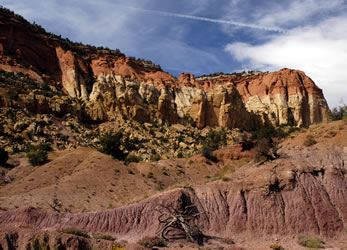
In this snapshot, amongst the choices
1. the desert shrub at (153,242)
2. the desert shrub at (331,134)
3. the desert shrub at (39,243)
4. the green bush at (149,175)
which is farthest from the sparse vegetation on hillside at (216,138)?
the desert shrub at (39,243)

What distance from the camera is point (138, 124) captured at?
56062 millimetres

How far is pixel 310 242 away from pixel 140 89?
57.4 metres

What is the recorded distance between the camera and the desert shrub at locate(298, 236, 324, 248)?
14870mm

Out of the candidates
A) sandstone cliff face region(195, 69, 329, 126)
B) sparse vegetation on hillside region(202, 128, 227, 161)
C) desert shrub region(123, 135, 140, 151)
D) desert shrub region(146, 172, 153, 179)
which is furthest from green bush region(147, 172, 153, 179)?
sandstone cliff face region(195, 69, 329, 126)

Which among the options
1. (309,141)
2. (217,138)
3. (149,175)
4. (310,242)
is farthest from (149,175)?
(217,138)

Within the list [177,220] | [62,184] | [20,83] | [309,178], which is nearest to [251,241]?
[177,220]

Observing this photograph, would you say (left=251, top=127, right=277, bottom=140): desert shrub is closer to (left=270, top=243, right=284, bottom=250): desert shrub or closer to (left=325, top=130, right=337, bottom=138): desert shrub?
(left=325, top=130, right=337, bottom=138): desert shrub

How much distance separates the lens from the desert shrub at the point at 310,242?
48.8 ft

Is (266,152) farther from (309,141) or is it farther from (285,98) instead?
(285,98)

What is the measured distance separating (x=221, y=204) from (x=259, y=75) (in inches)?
3013

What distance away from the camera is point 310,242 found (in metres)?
15.0

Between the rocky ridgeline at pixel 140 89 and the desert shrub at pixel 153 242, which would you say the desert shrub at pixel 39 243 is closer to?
the desert shrub at pixel 153 242

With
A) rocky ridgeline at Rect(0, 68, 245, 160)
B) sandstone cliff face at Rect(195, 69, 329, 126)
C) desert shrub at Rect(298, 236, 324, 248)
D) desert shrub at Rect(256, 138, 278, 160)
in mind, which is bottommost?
desert shrub at Rect(298, 236, 324, 248)

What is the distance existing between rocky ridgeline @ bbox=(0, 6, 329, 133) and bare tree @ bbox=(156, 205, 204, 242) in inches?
1565
